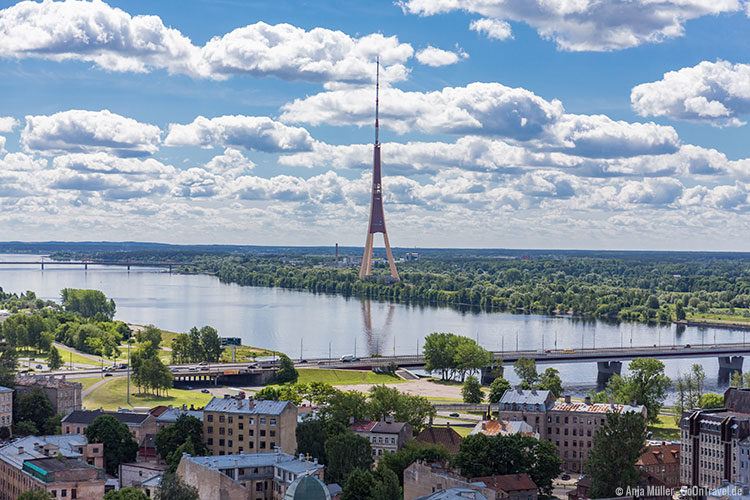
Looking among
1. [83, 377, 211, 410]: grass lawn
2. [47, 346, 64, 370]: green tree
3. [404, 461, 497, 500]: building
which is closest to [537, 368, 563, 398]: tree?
[83, 377, 211, 410]: grass lawn

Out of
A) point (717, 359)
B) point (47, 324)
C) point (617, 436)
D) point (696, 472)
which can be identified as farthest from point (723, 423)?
point (47, 324)

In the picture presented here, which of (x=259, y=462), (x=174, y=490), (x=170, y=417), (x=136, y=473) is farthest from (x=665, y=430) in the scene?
(x=174, y=490)

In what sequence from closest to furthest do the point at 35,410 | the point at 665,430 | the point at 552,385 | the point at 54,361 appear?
the point at 35,410 → the point at 665,430 → the point at 552,385 → the point at 54,361

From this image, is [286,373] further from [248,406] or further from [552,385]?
[248,406]

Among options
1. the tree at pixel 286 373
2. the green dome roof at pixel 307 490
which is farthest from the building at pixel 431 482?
the tree at pixel 286 373

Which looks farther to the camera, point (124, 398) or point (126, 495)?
point (124, 398)

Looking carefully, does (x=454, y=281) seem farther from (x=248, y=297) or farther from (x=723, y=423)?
(x=723, y=423)

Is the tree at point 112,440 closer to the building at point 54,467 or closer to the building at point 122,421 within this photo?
the building at point 54,467

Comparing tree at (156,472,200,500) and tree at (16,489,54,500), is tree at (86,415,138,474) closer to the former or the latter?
tree at (16,489,54,500)
